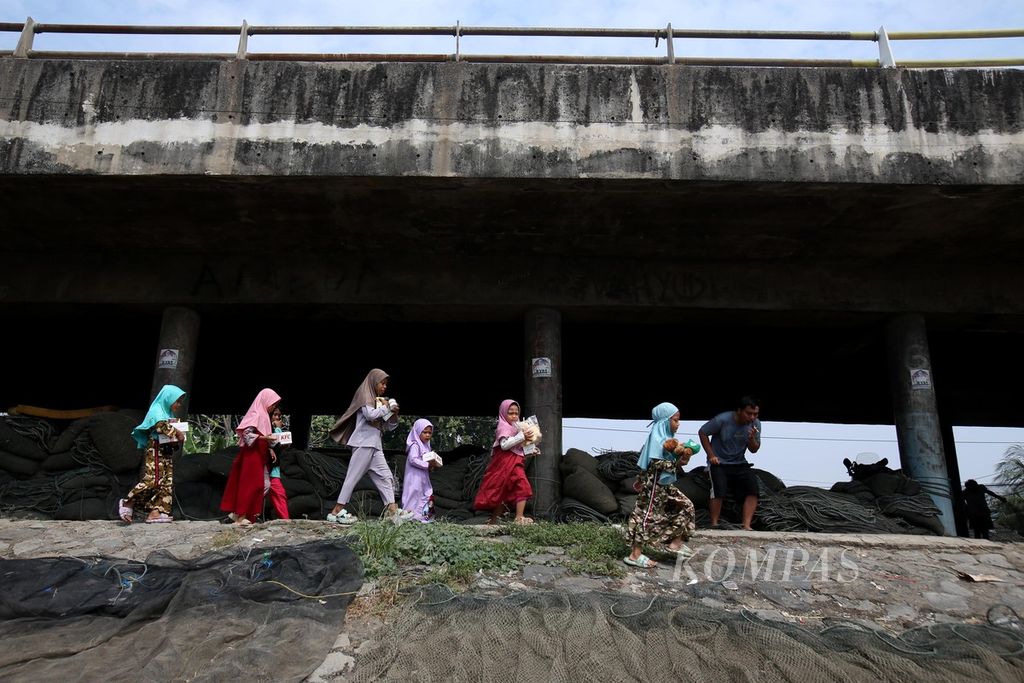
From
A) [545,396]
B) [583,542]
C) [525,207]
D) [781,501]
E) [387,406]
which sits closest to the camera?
[583,542]

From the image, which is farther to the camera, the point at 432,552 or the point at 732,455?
the point at 732,455

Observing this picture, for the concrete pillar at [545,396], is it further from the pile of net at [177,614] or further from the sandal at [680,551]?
the pile of net at [177,614]

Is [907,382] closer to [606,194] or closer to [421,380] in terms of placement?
[606,194]

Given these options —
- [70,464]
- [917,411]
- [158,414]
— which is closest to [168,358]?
[70,464]

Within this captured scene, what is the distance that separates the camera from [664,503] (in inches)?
199

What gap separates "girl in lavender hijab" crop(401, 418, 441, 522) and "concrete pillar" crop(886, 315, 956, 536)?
16.9ft

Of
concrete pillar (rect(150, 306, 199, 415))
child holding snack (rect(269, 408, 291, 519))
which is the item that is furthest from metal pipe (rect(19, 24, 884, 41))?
child holding snack (rect(269, 408, 291, 519))

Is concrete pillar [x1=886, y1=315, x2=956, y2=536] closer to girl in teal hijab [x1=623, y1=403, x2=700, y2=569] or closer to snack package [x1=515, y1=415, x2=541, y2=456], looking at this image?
girl in teal hijab [x1=623, y1=403, x2=700, y2=569]

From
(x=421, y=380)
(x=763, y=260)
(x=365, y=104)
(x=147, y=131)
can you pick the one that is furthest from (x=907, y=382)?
(x=147, y=131)

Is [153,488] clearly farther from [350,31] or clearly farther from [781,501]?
[781,501]

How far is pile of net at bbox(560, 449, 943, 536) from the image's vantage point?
720 cm

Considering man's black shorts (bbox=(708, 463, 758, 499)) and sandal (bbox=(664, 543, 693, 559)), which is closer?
sandal (bbox=(664, 543, 693, 559))

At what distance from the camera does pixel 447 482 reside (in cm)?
807

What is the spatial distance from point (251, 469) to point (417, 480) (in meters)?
1.51
